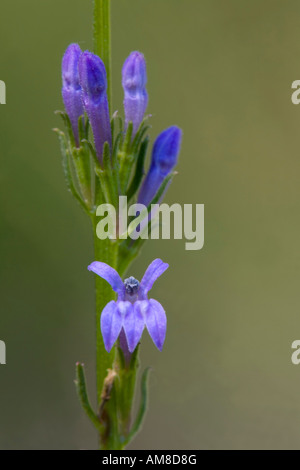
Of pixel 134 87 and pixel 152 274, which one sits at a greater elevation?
pixel 134 87

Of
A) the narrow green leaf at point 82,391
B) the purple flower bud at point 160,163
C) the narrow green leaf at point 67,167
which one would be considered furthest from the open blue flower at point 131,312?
the purple flower bud at point 160,163

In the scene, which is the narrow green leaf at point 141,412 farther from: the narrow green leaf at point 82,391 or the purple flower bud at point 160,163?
the purple flower bud at point 160,163

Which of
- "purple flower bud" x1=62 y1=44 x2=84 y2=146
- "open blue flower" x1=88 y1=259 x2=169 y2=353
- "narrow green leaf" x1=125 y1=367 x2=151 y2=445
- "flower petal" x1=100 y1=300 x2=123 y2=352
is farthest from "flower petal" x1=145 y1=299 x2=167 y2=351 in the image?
"purple flower bud" x1=62 y1=44 x2=84 y2=146

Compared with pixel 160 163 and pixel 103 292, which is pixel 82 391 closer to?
pixel 103 292

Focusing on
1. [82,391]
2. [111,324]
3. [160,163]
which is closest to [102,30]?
[160,163]

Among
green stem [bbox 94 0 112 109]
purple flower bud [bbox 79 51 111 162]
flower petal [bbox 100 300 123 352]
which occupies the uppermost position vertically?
green stem [bbox 94 0 112 109]

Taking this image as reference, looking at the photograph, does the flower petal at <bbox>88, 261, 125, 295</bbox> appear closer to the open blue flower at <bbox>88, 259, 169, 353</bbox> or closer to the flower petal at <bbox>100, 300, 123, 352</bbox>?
the open blue flower at <bbox>88, 259, 169, 353</bbox>

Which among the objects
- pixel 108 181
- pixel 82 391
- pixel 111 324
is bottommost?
pixel 82 391
